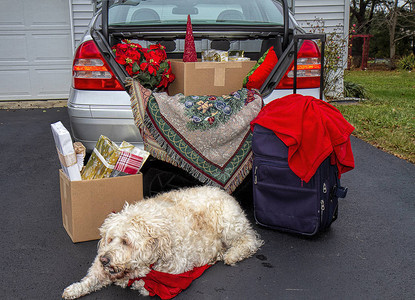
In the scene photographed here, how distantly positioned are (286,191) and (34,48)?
8.38m

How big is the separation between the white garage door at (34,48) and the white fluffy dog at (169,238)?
25.9 feet

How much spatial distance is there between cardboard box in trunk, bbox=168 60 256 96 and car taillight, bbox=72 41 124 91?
555 mm

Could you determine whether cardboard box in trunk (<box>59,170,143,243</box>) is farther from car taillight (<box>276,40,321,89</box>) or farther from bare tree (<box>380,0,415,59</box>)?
bare tree (<box>380,0,415,59</box>)

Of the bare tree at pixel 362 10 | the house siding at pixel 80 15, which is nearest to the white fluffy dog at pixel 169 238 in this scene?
Result: the house siding at pixel 80 15

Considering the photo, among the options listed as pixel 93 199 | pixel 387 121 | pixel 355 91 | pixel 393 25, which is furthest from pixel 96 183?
pixel 393 25

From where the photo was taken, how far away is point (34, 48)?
9781mm

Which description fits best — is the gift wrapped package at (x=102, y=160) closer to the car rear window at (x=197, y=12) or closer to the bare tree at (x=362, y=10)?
the car rear window at (x=197, y=12)

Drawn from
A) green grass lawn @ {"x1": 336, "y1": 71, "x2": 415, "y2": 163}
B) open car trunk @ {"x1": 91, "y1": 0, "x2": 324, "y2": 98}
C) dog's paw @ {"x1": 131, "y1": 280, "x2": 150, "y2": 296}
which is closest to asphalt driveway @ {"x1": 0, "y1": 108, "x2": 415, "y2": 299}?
dog's paw @ {"x1": 131, "y1": 280, "x2": 150, "y2": 296}

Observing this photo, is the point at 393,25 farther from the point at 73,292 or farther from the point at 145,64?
the point at 73,292

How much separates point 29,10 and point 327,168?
868 centimetres

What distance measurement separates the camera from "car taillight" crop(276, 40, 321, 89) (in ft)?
11.5

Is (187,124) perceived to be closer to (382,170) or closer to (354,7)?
(382,170)

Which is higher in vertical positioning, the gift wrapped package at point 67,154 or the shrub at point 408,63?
the shrub at point 408,63

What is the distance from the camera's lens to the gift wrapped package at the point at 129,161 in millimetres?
3027
